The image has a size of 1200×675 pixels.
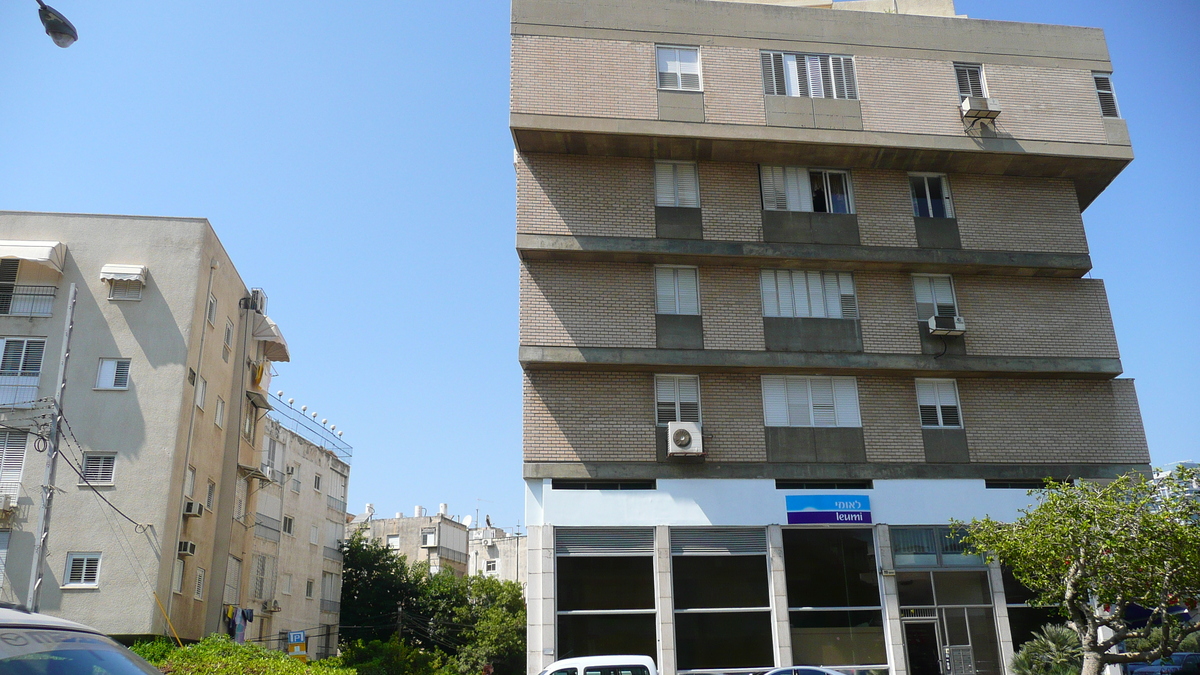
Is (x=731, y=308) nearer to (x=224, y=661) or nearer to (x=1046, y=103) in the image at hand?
(x=1046, y=103)

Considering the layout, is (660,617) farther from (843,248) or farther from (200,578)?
(200,578)

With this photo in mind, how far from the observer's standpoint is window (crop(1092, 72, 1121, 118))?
27.3 m

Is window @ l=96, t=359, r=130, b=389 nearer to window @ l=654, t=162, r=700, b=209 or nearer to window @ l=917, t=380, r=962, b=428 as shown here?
window @ l=654, t=162, r=700, b=209

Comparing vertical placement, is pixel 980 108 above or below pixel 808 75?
below

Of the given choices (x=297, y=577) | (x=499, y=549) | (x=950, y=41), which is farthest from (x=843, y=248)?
(x=499, y=549)

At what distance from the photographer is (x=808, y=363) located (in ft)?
79.6

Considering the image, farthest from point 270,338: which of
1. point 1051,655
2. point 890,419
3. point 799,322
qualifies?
point 1051,655

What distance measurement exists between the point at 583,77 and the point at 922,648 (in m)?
16.9

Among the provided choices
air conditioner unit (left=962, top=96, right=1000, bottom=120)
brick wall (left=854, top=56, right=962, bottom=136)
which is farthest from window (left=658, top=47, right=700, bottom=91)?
air conditioner unit (left=962, top=96, right=1000, bottom=120)

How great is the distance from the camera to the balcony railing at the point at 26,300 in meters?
26.2

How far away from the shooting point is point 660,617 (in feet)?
71.5

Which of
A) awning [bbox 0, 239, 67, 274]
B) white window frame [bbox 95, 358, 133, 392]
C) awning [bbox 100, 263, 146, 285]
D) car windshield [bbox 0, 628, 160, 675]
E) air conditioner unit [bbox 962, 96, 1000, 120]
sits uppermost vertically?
air conditioner unit [bbox 962, 96, 1000, 120]

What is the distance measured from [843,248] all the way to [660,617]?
Result: 10.9 m

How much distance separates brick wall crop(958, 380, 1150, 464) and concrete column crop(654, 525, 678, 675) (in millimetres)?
8616
